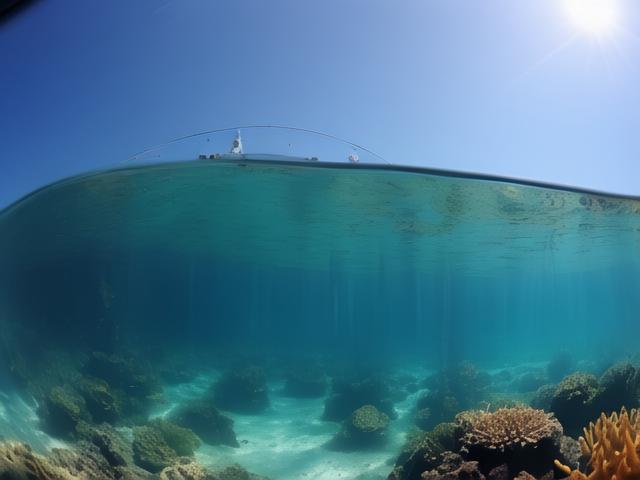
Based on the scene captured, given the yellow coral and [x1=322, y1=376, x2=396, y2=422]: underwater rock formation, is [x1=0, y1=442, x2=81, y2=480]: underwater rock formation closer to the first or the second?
the yellow coral

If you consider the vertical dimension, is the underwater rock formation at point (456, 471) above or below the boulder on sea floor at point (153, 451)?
above

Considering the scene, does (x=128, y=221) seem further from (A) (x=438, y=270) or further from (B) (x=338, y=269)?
(A) (x=438, y=270)

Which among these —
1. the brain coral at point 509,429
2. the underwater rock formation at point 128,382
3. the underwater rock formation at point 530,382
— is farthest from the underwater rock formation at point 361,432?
the underwater rock formation at point 530,382

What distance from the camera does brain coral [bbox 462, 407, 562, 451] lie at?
4.83 meters

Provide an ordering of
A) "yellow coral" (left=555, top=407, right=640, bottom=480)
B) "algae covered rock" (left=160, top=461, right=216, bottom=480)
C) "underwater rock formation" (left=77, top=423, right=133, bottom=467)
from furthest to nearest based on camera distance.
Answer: "underwater rock formation" (left=77, top=423, right=133, bottom=467) → "algae covered rock" (left=160, top=461, right=216, bottom=480) → "yellow coral" (left=555, top=407, right=640, bottom=480)

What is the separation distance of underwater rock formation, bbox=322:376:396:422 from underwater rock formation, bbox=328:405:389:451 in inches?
123

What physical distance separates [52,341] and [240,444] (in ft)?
56.1

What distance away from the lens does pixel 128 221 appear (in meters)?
23.5

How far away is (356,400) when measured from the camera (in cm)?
1477

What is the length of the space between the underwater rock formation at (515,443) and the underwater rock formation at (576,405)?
2333 mm

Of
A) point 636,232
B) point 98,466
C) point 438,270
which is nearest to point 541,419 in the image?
point 98,466

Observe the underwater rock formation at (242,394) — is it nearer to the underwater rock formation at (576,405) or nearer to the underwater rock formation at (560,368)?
the underwater rock formation at (576,405)

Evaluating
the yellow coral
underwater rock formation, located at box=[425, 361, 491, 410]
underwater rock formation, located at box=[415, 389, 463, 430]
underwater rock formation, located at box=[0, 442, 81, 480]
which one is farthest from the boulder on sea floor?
underwater rock formation, located at box=[425, 361, 491, 410]

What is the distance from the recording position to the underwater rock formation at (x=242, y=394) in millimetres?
15273
